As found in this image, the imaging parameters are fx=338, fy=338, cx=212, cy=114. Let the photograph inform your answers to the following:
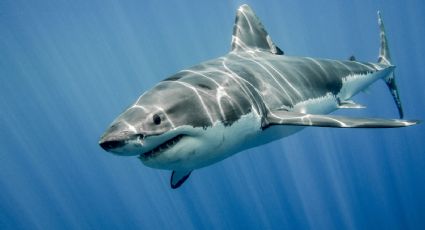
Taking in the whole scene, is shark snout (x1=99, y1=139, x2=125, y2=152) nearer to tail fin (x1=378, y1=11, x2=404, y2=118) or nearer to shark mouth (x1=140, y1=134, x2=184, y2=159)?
shark mouth (x1=140, y1=134, x2=184, y2=159)

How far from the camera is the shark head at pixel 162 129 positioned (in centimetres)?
228

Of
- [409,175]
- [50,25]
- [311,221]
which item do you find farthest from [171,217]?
[409,175]

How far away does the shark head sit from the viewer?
7.48 ft

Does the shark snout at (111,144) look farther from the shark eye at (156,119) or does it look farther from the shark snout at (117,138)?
the shark eye at (156,119)

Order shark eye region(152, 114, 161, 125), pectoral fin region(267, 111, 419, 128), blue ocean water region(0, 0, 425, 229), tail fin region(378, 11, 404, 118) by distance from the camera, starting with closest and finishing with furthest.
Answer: shark eye region(152, 114, 161, 125) < pectoral fin region(267, 111, 419, 128) < tail fin region(378, 11, 404, 118) < blue ocean water region(0, 0, 425, 229)

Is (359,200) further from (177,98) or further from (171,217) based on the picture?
(177,98)


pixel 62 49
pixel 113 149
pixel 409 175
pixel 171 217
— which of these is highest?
pixel 62 49

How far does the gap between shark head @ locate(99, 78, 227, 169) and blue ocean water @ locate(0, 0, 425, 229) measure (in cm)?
1803

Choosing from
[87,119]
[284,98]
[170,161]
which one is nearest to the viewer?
[170,161]

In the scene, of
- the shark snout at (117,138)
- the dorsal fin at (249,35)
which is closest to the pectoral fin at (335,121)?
the shark snout at (117,138)

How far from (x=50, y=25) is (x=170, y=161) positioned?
83.6ft

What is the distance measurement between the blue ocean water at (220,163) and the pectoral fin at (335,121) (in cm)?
1659

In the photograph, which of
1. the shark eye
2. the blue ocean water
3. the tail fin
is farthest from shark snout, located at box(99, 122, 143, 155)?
the blue ocean water

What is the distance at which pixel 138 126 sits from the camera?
2365 mm
